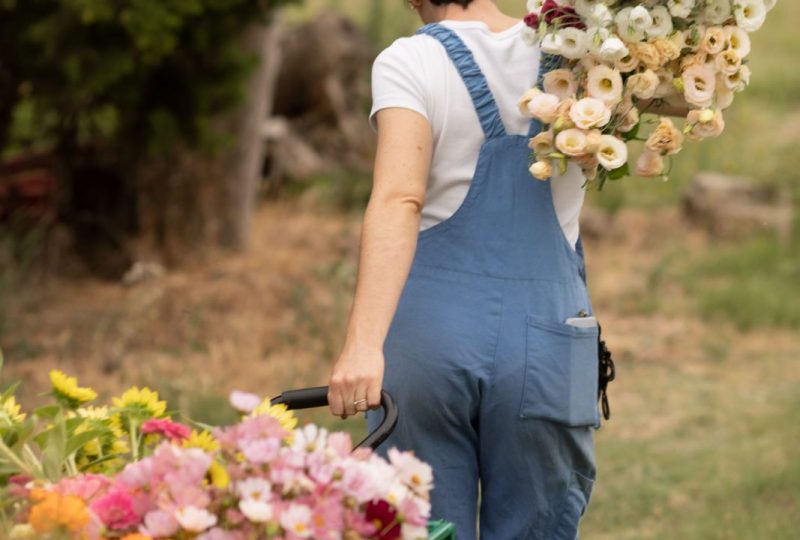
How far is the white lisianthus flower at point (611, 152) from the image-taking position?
2789 mm

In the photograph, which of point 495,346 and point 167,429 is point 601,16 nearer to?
point 495,346

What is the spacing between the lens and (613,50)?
2.78 m

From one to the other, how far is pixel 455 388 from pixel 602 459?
3.72 meters

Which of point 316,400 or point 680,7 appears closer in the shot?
point 316,400

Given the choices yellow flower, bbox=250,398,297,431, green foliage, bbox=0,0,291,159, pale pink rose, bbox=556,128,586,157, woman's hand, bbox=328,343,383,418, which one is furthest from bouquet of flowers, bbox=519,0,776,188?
green foliage, bbox=0,0,291,159

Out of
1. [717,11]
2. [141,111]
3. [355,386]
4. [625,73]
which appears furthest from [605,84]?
[141,111]

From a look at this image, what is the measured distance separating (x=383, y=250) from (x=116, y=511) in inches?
34.1

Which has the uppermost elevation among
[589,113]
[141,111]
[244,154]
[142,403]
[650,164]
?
[589,113]

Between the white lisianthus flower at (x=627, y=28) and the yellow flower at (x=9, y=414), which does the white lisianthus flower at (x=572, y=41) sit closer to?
the white lisianthus flower at (x=627, y=28)

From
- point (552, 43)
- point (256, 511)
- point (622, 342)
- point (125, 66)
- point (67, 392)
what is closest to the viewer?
point (256, 511)

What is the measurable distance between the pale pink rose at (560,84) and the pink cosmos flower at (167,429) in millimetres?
1039

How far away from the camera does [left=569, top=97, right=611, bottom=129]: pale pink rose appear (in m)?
2.77

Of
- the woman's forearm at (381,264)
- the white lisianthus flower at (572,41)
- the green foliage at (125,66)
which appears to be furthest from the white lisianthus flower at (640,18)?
the green foliage at (125,66)

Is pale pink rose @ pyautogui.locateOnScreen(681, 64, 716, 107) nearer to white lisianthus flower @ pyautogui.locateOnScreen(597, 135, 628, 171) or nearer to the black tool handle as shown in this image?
white lisianthus flower @ pyautogui.locateOnScreen(597, 135, 628, 171)
